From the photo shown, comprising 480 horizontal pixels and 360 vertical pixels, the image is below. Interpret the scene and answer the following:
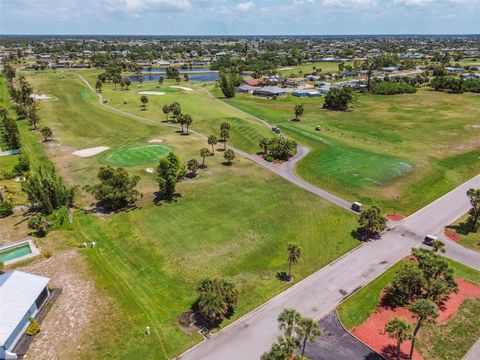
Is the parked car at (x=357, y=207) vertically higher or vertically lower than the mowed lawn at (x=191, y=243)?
higher

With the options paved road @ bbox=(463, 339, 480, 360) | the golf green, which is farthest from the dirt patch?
paved road @ bbox=(463, 339, 480, 360)

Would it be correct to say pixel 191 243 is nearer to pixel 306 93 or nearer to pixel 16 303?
pixel 16 303

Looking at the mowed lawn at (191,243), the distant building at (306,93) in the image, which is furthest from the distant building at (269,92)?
the mowed lawn at (191,243)

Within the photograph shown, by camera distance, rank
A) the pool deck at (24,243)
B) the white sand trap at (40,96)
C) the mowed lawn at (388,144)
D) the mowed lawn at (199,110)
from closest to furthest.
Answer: the pool deck at (24,243), the mowed lawn at (388,144), the mowed lawn at (199,110), the white sand trap at (40,96)

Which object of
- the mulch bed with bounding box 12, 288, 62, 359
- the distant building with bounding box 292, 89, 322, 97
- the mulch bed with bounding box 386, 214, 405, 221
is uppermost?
the distant building with bounding box 292, 89, 322, 97

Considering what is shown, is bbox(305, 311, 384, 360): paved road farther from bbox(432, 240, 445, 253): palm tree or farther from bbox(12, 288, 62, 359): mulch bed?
bbox(12, 288, 62, 359): mulch bed

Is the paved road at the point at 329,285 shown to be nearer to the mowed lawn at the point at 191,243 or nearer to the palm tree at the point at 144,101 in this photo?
the mowed lawn at the point at 191,243
